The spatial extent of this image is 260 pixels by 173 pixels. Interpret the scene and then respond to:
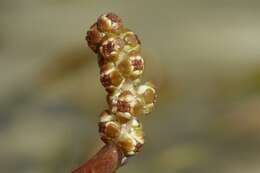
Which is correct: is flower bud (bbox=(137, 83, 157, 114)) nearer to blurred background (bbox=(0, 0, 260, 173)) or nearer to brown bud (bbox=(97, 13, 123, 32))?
brown bud (bbox=(97, 13, 123, 32))

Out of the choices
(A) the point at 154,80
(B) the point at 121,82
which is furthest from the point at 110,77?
(A) the point at 154,80

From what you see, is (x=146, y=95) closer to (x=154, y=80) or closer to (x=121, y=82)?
(x=121, y=82)

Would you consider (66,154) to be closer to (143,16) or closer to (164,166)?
(164,166)

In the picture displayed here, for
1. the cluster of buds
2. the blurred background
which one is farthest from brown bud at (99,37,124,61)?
the blurred background

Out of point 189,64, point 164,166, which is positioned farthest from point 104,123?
point 189,64

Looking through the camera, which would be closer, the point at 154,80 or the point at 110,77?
the point at 110,77

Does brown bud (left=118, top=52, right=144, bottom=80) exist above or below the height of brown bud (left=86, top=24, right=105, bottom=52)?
below

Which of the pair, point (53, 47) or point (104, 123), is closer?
point (104, 123)
